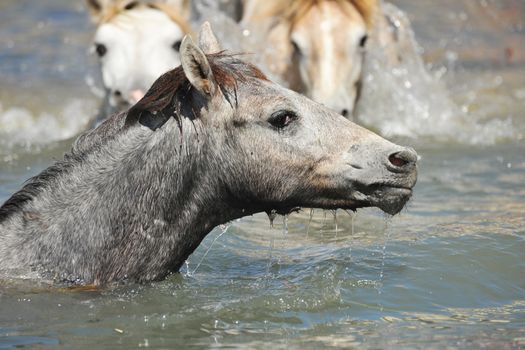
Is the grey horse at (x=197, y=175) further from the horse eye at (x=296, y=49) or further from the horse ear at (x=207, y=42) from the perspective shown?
the horse eye at (x=296, y=49)

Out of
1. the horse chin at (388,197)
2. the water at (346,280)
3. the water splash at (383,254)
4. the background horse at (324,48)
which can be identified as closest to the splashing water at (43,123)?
the water at (346,280)

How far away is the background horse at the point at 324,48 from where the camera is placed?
33.3ft

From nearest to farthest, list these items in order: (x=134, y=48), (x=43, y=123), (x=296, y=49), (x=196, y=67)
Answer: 1. (x=196, y=67)
2. (x=134, y=48)
3. (x=296, y=49)
4. (x=43, y=123)

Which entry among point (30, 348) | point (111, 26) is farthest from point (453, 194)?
point (30, 348)

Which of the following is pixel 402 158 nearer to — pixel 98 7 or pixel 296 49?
pixel 296 49

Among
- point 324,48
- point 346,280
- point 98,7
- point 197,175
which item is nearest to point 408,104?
point 324,48

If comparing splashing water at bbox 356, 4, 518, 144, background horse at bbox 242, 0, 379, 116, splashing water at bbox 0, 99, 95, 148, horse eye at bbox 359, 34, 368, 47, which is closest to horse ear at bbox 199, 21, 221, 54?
background horse at bbox 242, 0, 379, 116

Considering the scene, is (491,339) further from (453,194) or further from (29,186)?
(453,194)

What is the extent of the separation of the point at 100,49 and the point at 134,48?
422 millimetres

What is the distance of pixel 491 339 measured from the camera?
5.44 meters

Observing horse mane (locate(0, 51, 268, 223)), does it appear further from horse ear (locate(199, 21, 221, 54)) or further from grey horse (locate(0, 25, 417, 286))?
horse ear (locate(199, 21, 221, 54))

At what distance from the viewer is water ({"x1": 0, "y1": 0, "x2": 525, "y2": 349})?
543 cm

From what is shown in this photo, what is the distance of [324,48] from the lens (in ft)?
34.1

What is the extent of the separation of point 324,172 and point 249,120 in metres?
0.46
